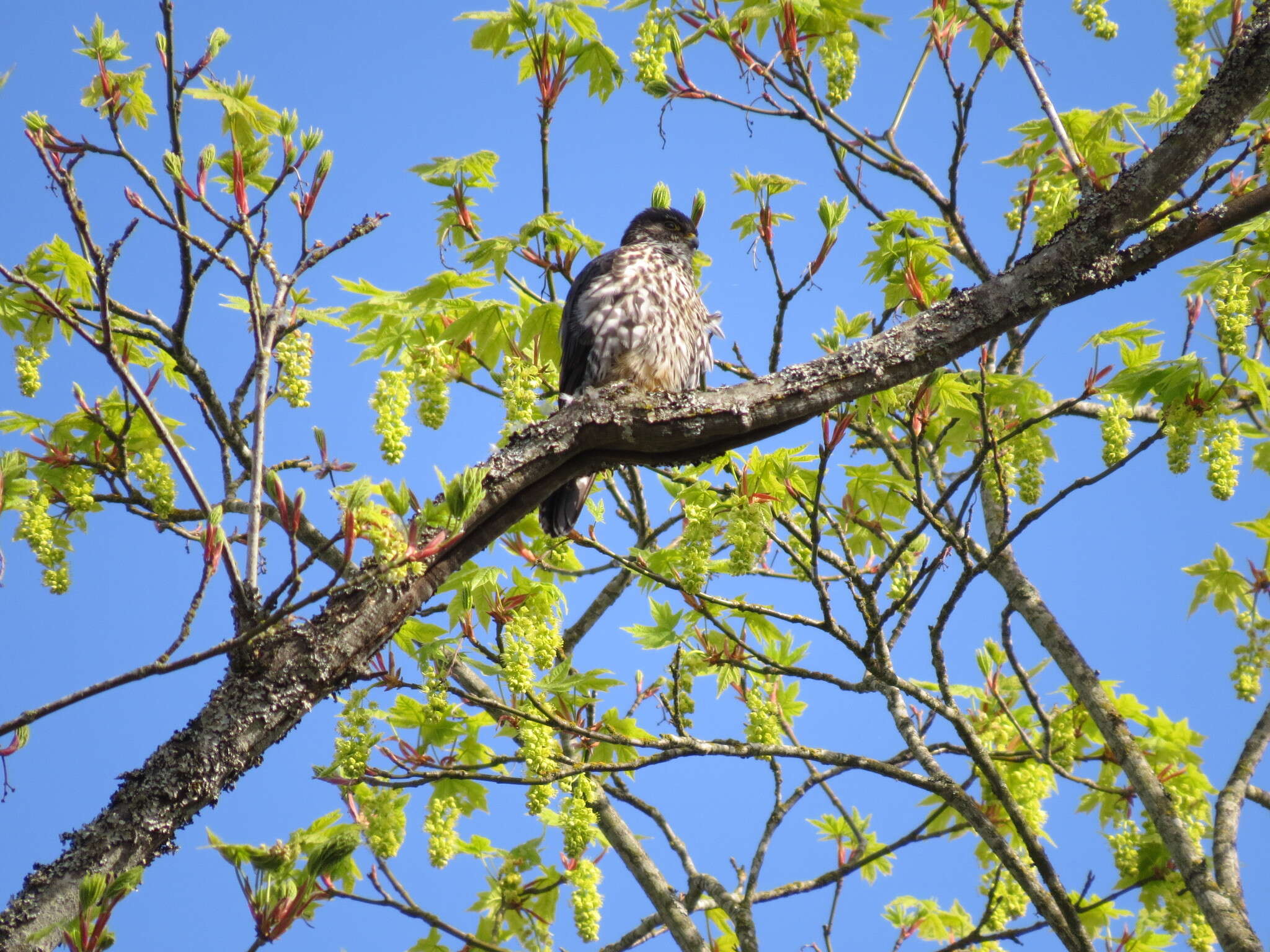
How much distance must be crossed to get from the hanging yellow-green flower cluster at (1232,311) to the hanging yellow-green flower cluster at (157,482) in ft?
12.5

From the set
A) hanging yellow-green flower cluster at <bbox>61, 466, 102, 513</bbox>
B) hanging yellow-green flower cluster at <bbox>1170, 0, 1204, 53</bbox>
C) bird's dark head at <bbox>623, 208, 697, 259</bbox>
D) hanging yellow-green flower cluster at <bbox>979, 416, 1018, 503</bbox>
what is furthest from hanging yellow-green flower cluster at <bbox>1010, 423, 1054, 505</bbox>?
hanging yellow-green flower cluster at <bbox>61, 466, 102, 513</bbox>

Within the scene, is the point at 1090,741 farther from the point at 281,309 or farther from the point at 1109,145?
the point at 281,309

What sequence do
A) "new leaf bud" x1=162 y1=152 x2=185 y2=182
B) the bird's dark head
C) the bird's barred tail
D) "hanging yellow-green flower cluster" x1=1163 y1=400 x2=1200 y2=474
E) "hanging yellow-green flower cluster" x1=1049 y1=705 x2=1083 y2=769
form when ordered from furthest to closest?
the bird's dark head < "hanging yellow-green flower cluster" x1=1049 y1=705 x2=1083 y2=769 < the bird's barred tail < "hanging yellow-green flower cluster" x1=1163 y1=400 x2=1200 y2=474 < "new leaf bud" x1=162 y1=152 x2=185 y2=182

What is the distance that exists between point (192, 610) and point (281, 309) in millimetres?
952

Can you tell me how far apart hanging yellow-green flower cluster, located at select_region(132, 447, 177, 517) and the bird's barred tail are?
1.47 m

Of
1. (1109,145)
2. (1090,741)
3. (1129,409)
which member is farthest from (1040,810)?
(1109,145)

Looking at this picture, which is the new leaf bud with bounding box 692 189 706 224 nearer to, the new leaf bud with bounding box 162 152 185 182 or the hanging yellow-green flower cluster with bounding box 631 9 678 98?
the hanging yellow-green flower cluster with bounding box 631 9 678 98

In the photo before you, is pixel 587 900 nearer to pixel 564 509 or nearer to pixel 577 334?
pixel 564 509

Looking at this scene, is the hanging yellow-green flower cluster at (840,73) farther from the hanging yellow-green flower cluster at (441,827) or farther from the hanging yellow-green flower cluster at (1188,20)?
the hanging yellow-green flower cluster at (441,827)

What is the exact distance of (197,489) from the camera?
231 cm

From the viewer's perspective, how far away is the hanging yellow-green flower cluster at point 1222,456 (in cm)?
354

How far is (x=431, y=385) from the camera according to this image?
290 centimetres

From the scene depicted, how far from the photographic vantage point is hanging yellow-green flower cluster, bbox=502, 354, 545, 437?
114 inches

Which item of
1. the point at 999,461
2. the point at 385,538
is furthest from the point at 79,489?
the point at 999,461
